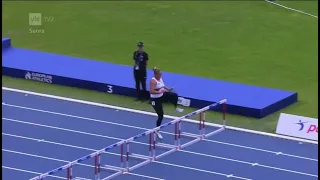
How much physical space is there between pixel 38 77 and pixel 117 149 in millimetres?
5388

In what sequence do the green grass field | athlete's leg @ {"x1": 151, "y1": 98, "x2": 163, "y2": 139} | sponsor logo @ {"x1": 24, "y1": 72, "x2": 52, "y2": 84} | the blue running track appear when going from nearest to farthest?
the blue running track, athlete's leg @ {"x1": 151, "y1": 98, "x2": 163, "y2": 139}, the green grass field, sponsor logo @ {"x1": 24, "y1": 72, "x2": 52, "y2": 84}

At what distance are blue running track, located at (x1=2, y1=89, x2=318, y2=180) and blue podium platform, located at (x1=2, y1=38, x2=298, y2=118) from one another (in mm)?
1000

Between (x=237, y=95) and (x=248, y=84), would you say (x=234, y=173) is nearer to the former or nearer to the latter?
(x=237, y=95)

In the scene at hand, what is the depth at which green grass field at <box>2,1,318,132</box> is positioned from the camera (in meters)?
24.6

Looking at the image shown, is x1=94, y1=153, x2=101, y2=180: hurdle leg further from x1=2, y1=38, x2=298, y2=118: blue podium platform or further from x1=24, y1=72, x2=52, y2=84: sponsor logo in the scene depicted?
x1=24, y1=72, x2=52, y2=84: sponsor logo

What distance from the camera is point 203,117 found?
69.4 ft

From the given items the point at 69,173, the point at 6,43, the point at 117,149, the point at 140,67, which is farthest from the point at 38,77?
the point at 69,173

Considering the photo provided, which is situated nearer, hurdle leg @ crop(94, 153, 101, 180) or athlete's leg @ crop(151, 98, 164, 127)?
hurdle leg @ crop(94, 153, 101, 180)

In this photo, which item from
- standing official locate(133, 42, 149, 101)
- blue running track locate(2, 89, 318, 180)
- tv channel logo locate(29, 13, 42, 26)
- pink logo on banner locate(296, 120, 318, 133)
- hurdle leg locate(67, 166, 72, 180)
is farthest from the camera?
tv channel logo locate(29, 13, 42, 26)

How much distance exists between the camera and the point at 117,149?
2022 centimetres

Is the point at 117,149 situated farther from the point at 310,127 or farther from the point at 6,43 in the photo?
the point at 6,43

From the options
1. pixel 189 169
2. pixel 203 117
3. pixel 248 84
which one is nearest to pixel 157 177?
pixel 189 169

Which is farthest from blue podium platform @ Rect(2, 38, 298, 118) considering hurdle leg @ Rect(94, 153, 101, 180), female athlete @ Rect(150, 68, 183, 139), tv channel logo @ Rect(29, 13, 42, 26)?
hurdle leg @ Rect(94, 153, 101, 180)

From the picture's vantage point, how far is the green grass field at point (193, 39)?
2461 cm
